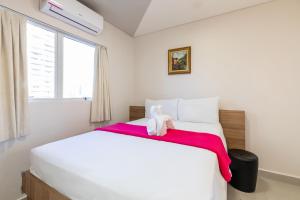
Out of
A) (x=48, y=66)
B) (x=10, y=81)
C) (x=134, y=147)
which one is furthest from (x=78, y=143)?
(x=48, y=66)

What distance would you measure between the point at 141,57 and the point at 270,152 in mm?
2828

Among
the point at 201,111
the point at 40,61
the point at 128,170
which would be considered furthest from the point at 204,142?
the point at 40,61

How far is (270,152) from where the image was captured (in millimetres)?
2088

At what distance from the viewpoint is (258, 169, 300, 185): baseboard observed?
6.29 feet

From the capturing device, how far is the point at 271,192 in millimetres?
1743

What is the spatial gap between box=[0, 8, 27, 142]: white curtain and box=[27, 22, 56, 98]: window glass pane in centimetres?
15

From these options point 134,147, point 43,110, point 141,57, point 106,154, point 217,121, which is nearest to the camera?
point 106,154

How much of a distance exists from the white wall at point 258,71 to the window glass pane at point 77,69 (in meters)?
1.63

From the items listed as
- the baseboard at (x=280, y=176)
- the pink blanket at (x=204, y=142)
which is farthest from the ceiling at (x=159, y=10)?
the baseboard at (x=280, y=176)

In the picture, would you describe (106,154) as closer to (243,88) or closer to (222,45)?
(243,88)

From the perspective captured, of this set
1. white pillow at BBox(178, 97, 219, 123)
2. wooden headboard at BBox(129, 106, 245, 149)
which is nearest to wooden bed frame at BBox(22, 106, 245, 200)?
wooden headboard at BBox(129, 106, 245, 149)

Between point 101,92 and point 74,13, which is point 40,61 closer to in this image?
point 74,13

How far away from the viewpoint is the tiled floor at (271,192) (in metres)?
1.65

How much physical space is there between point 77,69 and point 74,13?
2.51 ft
